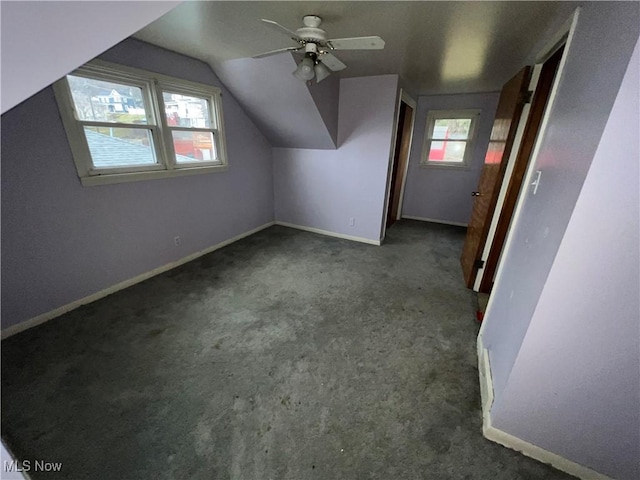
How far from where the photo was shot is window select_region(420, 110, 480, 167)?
13.8 ft

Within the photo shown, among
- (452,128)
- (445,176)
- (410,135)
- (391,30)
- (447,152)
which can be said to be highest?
(391,30)

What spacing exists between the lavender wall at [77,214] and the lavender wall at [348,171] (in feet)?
3.87

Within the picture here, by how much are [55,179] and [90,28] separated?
1.91 meters

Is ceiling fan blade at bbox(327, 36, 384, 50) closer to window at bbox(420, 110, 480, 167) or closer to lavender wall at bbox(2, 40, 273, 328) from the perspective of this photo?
lavender wall at bbox(2, 40, 273, 328)

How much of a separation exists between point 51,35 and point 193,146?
2.60m

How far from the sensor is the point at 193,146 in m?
3.03

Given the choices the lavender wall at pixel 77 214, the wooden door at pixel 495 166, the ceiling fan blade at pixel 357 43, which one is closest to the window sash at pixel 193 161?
the lavender wall at pixel 77 214

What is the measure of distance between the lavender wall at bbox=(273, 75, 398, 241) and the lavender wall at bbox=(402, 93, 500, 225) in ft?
5.51

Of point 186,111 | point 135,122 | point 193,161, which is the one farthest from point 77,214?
point 186,111

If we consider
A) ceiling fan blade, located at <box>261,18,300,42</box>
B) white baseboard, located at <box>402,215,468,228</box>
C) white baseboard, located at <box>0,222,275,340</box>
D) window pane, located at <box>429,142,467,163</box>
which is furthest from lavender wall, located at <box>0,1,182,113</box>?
white baseboard, located at <box>402,215,468,228</box>

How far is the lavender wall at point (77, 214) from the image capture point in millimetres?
1812

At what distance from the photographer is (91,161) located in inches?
84.6

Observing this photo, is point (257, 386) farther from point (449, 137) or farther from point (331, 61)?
point (449, 137)

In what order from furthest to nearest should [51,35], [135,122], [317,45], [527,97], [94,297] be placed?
[135,122], [94,297], [527,97], [317,45], [51,35]
